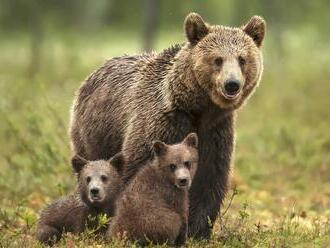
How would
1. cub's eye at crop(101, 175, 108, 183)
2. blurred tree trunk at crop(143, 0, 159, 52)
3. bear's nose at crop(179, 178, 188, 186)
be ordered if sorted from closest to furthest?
bear's nose at crop(179, 178, 188, 186) → cub's eye at crop(101, 175, 108, 183) → blurred tree trunk at crop(143, 0, 159, 52)

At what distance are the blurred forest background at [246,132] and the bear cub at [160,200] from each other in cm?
37

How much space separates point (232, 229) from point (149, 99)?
4.83 feet

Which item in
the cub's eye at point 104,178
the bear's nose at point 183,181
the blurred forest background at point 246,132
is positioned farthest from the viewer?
the blurred forest background at point 246,132

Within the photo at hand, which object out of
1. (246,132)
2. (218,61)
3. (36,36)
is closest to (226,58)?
(218,61)

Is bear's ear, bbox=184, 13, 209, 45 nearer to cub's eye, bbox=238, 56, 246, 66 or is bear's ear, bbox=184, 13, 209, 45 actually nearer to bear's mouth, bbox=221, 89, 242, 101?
cub's eye, bbox=238, 56, 246, 66

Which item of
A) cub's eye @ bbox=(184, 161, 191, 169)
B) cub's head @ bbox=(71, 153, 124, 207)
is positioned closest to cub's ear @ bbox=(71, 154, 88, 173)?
cub's head @ bbox=(71, 153, 124, 207)

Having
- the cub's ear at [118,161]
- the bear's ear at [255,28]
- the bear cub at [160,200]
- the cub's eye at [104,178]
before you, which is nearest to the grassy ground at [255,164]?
the bear cub at [160,200]

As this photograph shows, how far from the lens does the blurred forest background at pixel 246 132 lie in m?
9.54

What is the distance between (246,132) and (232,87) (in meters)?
8.74

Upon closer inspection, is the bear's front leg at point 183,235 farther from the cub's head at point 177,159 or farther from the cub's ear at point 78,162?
the cub's ear at point 78,162

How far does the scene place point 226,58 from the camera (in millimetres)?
8516

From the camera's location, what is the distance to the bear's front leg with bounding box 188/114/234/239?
8.95 metres

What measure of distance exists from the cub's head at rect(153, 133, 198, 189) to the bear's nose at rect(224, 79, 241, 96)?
49 centimetres

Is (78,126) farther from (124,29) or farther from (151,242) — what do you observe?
(124,29)
